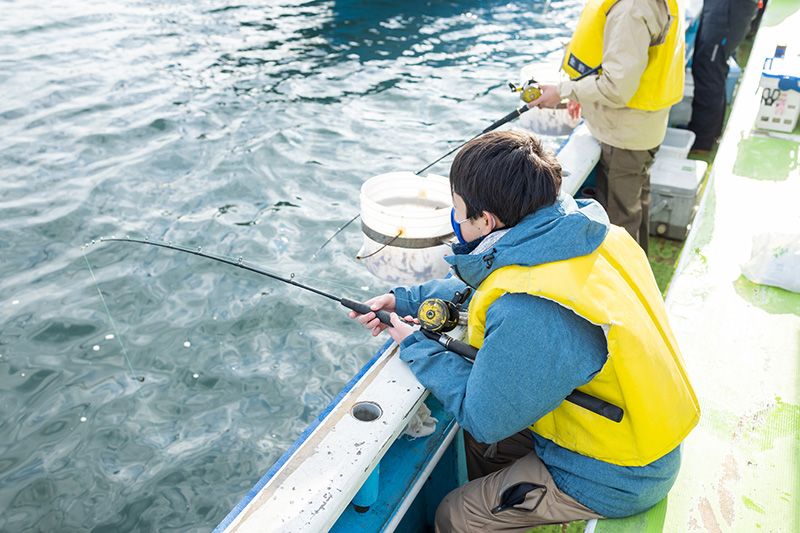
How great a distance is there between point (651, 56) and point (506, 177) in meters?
2.29

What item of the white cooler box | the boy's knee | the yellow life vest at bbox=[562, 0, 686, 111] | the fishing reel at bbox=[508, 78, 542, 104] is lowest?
the white cooler box

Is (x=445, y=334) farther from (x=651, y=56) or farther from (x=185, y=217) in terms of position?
(x=185, y=217)

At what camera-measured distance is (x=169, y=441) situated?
3.99 m

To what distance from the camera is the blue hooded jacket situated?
1970 millimetres

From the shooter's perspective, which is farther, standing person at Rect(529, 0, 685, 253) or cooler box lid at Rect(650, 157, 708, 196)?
cooler box lid at Rect(650, 157, 708, 196)

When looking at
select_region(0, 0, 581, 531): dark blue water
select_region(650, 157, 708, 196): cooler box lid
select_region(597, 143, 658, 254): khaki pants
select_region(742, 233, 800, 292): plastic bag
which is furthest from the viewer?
select_region(650, 157, 708, 196): cooler box lid

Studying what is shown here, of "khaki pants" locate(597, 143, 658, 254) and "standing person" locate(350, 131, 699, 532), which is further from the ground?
"standing person" locate(350, 131, 699, 532)

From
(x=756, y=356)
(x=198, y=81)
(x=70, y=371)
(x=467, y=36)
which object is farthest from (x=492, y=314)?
(x=467, y=36)

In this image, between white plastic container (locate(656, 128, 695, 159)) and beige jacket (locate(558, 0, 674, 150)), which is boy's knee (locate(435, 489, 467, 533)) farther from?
white plastic container (locate(656, 128, 695, 159))

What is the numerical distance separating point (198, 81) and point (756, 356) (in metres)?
7.03

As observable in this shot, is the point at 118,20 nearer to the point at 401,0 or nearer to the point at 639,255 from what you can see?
the point at 401,0

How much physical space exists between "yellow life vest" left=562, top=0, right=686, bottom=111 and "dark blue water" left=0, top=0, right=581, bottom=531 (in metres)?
2.16

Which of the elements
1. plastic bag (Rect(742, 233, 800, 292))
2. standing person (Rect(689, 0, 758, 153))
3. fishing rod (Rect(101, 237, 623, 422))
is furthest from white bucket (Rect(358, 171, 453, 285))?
standing person (Rect(689, 0, 758, 153))

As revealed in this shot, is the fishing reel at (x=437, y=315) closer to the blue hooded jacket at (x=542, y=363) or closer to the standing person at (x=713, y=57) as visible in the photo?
the blue hooded jacket at (x=542, y=363)
